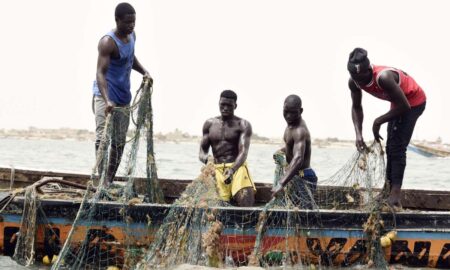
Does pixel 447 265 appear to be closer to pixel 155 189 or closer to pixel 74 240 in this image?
pixel 155 189

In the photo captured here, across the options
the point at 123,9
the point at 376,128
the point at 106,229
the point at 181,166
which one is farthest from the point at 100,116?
the point at 181,166

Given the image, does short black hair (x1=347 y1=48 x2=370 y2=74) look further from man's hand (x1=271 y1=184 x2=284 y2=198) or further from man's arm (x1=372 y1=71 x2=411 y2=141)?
man's hand (x1=271 y1=184 x2=284 y2=198)

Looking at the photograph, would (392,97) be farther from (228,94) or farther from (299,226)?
(228,94)

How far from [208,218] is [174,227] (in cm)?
38

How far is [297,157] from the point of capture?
24.8 feet

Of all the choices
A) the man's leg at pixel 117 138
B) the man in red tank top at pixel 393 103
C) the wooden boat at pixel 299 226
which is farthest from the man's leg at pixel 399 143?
the man's leg at pixel 117 138

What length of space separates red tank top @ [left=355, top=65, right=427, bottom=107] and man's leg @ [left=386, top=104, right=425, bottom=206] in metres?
0.10

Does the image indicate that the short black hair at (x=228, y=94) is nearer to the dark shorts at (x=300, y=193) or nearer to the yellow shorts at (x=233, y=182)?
the yellow shorts at (x=233, y=182)

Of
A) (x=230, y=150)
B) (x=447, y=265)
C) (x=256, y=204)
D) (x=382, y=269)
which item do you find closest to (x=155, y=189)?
(x=230, y=150)

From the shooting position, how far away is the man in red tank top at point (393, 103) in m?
7.14

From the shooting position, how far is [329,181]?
832 cm

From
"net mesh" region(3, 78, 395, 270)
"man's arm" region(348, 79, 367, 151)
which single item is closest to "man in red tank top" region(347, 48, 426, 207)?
"man's arm" region(348, 79, 367, 151)

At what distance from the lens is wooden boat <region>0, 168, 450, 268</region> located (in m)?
7.26

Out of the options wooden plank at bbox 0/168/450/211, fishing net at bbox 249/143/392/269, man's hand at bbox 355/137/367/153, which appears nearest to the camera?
fishing net at bbox 249/143/392/269
